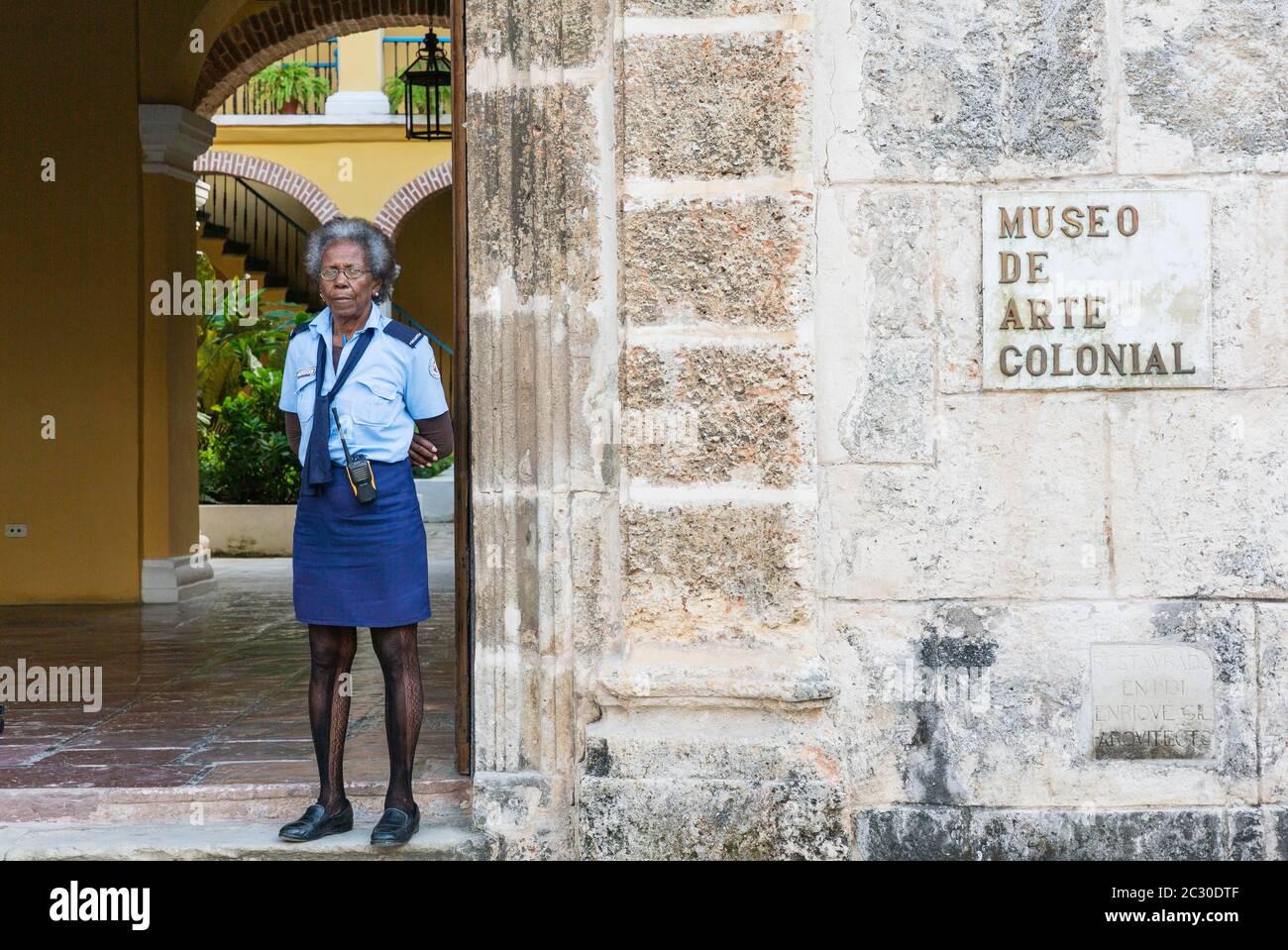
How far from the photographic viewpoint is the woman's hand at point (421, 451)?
3.64m

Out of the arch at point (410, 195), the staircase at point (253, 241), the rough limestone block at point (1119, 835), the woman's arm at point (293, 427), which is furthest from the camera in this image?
the arch at point (410, 195)

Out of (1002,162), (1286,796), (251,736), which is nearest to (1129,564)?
(1286,796)

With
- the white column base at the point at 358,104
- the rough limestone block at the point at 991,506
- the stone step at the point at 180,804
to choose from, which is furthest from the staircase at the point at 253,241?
the rough limestone block at the point at 991,506

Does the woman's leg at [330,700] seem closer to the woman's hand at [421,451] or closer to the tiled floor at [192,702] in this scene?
the tiled floor at [192,702]

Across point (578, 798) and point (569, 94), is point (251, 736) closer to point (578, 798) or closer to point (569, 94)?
point (578, 798)

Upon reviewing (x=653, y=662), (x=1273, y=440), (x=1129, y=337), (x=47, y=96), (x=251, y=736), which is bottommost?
(x=251, y=736)

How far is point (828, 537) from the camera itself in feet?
12.1

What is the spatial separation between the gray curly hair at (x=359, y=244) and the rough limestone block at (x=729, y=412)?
0.75 meters

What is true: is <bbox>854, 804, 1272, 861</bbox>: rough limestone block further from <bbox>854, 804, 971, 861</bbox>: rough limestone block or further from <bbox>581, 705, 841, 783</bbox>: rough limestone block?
<bbox>581, 705, 841, 783</bbox>: rough limestone block

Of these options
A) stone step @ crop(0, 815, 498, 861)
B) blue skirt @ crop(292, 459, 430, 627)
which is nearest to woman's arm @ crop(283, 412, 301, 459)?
blue skirt @ crop(292, 459, 430, 627)

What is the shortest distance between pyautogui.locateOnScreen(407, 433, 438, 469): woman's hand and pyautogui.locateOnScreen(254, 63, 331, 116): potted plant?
15810 mm

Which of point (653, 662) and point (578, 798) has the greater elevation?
point (653, 662)

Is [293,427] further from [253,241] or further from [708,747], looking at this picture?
[253,241]

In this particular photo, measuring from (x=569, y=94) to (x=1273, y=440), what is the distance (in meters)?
2.14
